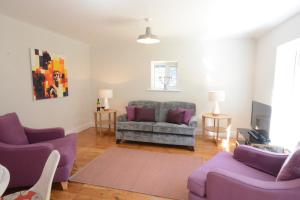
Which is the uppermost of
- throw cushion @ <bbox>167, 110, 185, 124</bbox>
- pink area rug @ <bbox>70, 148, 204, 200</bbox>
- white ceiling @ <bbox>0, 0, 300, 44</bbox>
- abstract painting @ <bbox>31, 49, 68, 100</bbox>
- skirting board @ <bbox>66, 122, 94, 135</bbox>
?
white ceiling @ <bbox>0, 0, 300, 44</bbox>

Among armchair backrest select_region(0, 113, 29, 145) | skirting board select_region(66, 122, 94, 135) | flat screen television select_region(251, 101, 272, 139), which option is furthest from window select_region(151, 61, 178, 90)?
armchair backrest select_region(0, 113, 29, 145)

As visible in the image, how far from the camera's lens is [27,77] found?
129 inches

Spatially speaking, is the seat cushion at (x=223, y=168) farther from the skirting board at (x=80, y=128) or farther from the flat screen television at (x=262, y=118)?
the skirting board at (x=80, y=128)

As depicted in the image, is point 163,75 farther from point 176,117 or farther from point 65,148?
point 65,148

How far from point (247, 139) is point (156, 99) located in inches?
94.3

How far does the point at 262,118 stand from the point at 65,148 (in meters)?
3.01

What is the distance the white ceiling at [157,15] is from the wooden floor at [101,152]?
91.7 inches

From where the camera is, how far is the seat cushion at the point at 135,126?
12.8 feet

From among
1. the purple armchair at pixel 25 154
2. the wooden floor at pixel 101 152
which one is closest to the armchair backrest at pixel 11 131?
the purple armchair at pixel 25 154

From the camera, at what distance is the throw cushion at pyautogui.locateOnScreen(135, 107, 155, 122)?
417 centimetres

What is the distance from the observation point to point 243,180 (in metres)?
1.51

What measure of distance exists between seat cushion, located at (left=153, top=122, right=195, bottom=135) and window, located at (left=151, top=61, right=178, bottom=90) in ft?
4.17

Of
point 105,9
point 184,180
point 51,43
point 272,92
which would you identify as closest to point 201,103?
point 272,92

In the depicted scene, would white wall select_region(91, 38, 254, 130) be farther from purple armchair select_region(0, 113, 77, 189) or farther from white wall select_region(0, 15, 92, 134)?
purple armchair select_region(0, 113, 77, 189)
